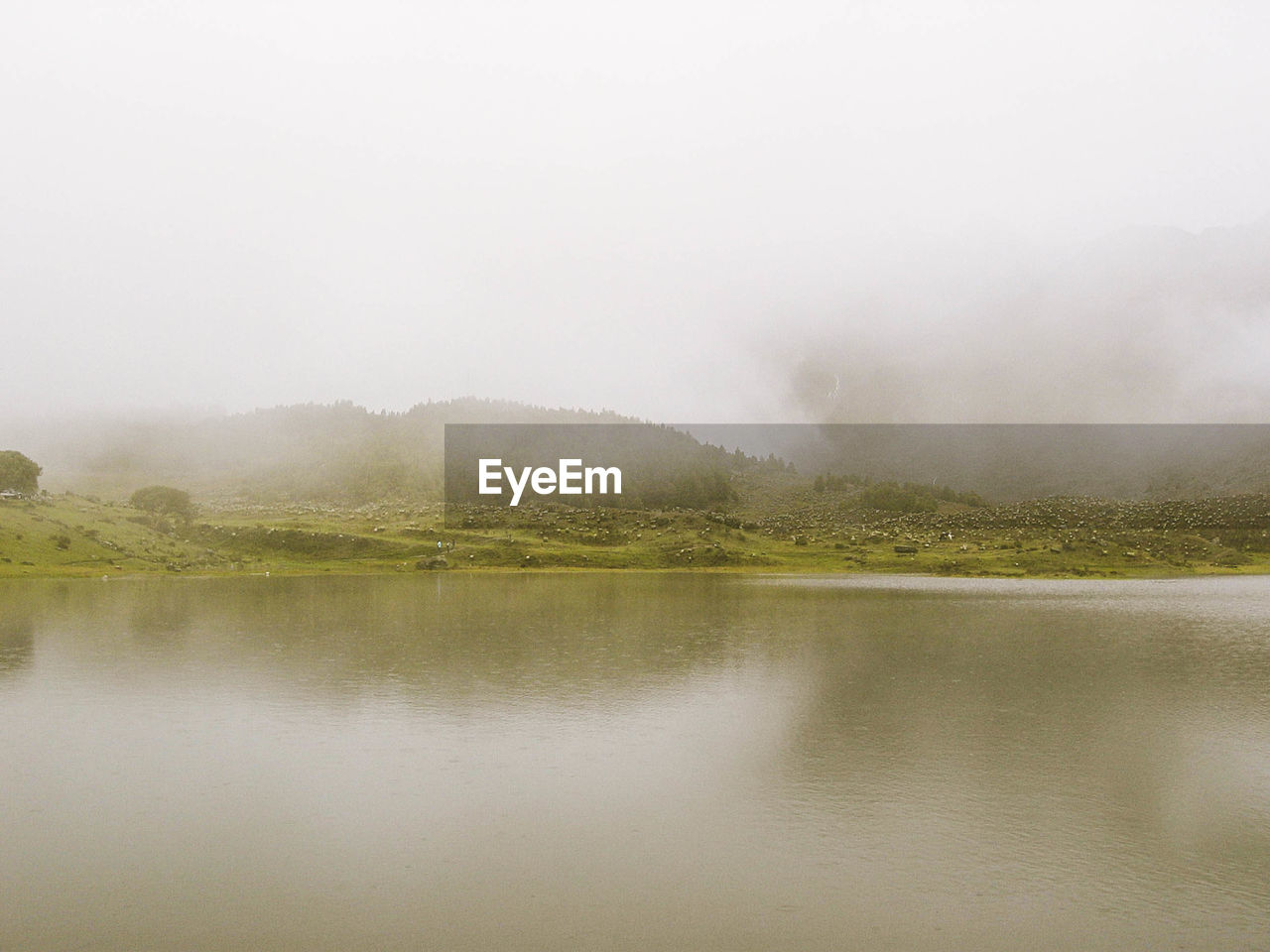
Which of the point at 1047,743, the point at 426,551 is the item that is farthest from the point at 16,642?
the point at 426,551

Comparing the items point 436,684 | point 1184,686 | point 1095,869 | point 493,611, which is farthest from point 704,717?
point 493,611

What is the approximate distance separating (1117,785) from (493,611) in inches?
2148

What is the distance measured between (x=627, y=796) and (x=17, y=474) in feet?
535

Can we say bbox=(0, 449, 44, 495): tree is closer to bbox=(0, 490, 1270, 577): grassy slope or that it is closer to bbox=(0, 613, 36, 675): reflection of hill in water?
bbox=(0, 490, 1270, 577): grassy slope

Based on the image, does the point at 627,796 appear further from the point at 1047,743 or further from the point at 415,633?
the point at 415,633

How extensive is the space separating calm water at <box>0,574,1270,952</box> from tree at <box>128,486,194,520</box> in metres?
130

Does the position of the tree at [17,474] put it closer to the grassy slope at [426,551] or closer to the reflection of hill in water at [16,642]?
the grassy slope at [426,551]

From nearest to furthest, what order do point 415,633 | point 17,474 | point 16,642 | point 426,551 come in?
point 16,642, point 415,633, point 17,474, point 426,551

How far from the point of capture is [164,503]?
173 metres

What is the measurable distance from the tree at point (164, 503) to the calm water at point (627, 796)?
13003cm

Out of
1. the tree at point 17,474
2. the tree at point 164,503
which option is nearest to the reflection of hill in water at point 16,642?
the tree at point 17,474

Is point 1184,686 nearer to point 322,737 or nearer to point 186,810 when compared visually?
point 322,737

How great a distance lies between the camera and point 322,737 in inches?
1121

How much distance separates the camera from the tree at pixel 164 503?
16975 cm
